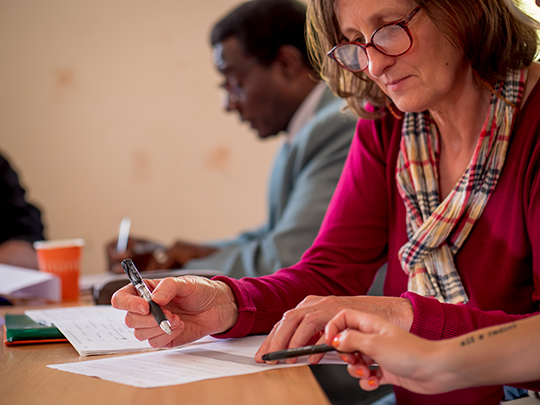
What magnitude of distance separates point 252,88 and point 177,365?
1548 mm

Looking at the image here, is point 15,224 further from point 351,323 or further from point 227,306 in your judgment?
point 351,323

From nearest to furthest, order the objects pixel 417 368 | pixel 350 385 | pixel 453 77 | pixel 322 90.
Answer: pixel 417 368, pixel 453 77, pixel 350 385, pixel 322 90

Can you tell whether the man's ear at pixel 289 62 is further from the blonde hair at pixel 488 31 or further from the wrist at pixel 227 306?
the wrist at pixel 227 306

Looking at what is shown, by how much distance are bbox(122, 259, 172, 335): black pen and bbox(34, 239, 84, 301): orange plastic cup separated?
66 cm

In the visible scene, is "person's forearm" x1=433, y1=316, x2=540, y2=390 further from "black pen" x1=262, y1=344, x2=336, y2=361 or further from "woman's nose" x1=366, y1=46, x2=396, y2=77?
"woman's nose" x1=366, y1=46, x2=396, y2=77

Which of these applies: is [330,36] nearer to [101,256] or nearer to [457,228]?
[457,228]

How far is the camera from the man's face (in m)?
2.04

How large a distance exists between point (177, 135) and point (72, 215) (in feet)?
2.35

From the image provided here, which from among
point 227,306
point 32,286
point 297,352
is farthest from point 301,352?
point 32,286

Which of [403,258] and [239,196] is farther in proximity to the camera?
[239,196]

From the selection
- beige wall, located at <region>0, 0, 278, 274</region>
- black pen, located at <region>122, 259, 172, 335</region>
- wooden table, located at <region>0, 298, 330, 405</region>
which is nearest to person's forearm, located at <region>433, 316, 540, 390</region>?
wooden table, located at <region>0, 298, 330, 405</region>

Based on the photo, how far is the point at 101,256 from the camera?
303 centimetres

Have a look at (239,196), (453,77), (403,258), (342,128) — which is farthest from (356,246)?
(239,196)

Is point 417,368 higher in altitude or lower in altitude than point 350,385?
higher
